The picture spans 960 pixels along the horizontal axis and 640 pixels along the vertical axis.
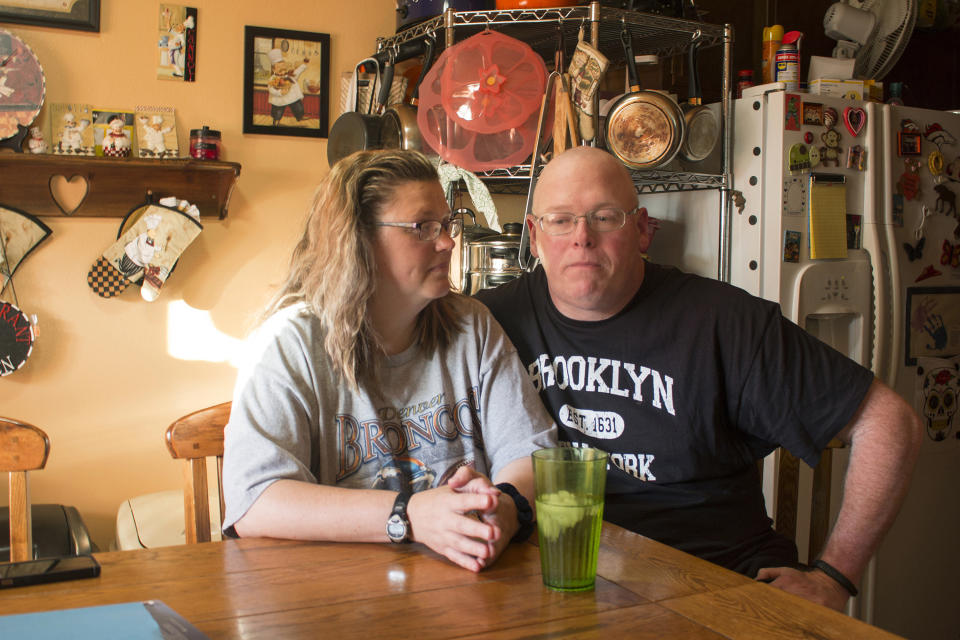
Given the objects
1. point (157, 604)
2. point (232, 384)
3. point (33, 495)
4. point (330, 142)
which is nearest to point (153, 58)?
point (330, 142)

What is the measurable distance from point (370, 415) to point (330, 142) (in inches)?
58.2

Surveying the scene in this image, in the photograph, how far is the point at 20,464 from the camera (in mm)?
1275

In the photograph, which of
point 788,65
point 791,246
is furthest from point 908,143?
point 791,246

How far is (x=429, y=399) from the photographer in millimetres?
1396

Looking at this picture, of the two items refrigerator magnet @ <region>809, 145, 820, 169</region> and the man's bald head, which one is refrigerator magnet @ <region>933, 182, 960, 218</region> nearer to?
refrigerator magnet @ <region>809, 145, 820, 169</region>

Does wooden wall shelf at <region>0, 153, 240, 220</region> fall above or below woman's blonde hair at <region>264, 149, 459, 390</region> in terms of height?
above

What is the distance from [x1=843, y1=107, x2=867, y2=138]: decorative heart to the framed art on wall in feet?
7.01

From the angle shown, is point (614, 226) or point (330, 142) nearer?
point (614, 226)

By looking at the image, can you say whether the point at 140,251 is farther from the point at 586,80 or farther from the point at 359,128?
the point at 586,80

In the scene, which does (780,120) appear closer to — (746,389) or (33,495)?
(746,389)

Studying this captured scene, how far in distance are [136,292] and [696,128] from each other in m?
1.66

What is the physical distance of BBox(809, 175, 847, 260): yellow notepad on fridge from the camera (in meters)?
2.49

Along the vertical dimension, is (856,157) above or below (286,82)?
below

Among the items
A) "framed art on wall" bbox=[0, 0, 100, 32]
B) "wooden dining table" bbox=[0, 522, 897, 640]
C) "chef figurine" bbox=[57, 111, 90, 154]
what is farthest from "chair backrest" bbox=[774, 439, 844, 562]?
"framed art on wall" bbox=[0, 0, 100, 32]
